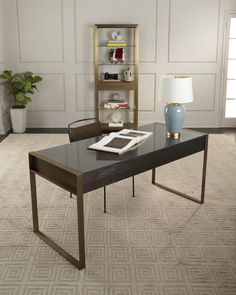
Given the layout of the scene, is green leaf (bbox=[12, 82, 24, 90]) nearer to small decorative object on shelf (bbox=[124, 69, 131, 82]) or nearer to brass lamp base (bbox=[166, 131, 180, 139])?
small decorative object on shelf (bbox=[124, 69, 131, 82])

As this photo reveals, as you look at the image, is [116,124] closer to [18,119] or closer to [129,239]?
[18,119]

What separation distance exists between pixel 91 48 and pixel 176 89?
3.76 m

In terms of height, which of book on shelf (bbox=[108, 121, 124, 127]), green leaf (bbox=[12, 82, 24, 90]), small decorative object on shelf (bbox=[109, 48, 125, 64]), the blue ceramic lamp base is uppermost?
small decorative object on shelf (bbox=[109, 48, 125, 64])

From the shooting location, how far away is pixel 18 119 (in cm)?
657

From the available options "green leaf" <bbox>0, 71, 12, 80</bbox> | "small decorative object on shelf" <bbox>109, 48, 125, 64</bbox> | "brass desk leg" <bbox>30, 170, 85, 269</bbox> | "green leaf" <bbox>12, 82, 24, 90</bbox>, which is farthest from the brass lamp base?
"green leaf" <bbox>0, 71, 12, 80</bbox>

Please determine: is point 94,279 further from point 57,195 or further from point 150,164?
point 57,195

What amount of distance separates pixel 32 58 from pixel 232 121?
12.5 ft

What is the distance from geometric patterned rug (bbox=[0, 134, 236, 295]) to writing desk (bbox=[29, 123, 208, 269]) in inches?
7.1

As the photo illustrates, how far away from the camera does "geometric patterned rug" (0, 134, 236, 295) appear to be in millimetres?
2545

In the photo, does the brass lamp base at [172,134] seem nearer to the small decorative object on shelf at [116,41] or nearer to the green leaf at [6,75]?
the small decorative object on shelf at [116,41]

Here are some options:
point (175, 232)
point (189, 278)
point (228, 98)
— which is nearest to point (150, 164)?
point (175, 232)

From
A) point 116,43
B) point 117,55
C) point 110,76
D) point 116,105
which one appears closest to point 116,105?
point 116,105

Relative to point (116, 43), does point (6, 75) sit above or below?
below

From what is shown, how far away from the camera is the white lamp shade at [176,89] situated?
3291 mm
